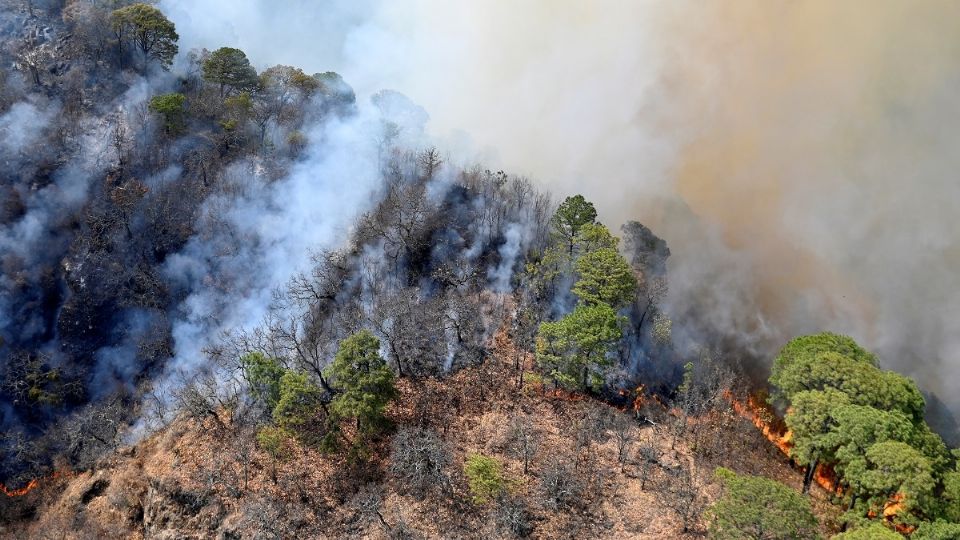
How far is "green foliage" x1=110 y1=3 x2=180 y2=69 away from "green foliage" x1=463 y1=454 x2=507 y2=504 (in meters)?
54.8

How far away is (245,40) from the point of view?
92.5m

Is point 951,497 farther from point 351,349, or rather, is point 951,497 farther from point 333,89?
point 333,89

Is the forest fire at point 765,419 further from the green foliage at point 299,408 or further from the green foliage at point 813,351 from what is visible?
the green foliage at point 299,408

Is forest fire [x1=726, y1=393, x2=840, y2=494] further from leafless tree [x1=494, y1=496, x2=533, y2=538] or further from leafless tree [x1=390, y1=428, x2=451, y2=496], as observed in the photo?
leafless tree [x1=390, y1=428, x2=451, y2=496]

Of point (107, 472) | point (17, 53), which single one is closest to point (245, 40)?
point (17, 53)

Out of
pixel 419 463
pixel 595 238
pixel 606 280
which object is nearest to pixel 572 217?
pixel 595 238

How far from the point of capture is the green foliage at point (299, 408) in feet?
140

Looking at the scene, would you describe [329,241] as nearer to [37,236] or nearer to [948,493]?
[37,236]

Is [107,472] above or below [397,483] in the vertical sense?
below

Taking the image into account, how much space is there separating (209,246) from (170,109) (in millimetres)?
13898

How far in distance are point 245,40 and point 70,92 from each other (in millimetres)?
29432

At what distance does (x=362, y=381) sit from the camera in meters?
42.6

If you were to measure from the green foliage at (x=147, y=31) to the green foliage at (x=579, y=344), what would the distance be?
1966 inches

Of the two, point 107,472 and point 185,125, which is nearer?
point 107,472
